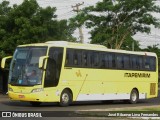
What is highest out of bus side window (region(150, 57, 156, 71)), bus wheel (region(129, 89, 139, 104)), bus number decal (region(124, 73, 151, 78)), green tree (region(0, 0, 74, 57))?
green tree (region(0, 0, 74, 57))

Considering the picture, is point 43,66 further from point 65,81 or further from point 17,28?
point 17,28

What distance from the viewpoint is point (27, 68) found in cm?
2311

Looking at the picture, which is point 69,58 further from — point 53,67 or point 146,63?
point 146,63

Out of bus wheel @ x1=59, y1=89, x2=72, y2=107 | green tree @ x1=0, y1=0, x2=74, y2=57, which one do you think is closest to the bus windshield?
bus wheel @ x1=59, y1=89, x2=72, y2=107

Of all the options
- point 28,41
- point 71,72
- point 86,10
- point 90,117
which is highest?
point 86,10

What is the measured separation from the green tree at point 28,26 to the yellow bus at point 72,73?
1091 cm

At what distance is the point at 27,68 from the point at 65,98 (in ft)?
8.39

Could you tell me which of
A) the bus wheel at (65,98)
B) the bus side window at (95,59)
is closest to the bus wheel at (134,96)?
the bus side window at (95,59)

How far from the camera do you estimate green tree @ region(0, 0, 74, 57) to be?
3812 centimetres

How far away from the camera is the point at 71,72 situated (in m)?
24.5

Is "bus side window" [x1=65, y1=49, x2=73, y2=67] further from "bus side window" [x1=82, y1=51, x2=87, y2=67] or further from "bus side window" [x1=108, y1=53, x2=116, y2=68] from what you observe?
"bus side window" [x1=108, y1=53, x2=116, y2=68]

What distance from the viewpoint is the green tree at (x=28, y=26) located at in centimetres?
3812

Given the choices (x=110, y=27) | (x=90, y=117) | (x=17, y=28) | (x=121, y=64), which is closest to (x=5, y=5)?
(x=17, y=28)

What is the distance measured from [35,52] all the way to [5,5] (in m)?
21.2
